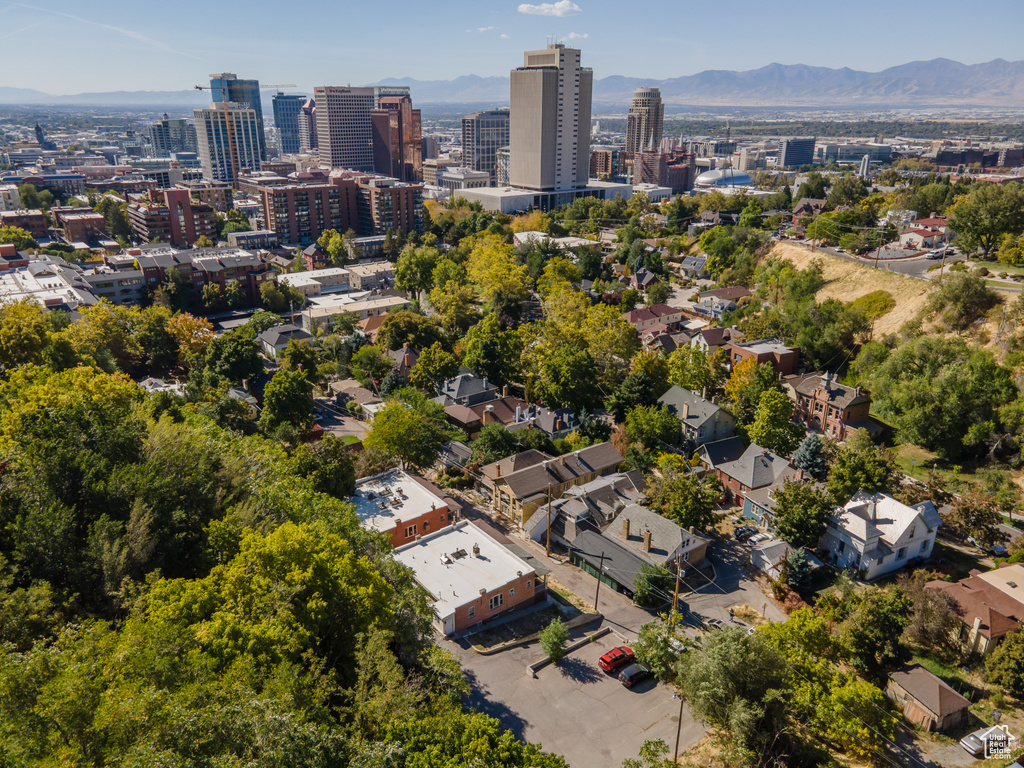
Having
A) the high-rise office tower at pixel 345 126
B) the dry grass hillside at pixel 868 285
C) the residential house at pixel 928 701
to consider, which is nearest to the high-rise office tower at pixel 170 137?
the high-rise office tower at pixel 345 126

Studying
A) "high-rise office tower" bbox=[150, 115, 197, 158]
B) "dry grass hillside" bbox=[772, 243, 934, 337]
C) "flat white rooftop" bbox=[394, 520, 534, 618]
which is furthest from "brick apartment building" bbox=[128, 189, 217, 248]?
"high-rise office tower" bbox=[150, 115, 197, 158]

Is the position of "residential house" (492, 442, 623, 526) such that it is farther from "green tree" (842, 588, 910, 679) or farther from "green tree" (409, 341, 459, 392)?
"green tree" (842, 588, 910, 679)

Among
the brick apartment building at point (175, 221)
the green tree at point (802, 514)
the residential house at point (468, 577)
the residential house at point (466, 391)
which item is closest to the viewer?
the residential house at point (468, 577)

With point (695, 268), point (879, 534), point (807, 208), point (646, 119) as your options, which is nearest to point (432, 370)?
point (879, 534)

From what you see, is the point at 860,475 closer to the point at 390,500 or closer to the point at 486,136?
the point at 390,500

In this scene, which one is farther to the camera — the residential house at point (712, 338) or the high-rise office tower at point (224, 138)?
the high-rise office tower at point (224, 138)

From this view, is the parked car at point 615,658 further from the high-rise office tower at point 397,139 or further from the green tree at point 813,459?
the high-rise office tower at point 397,139
